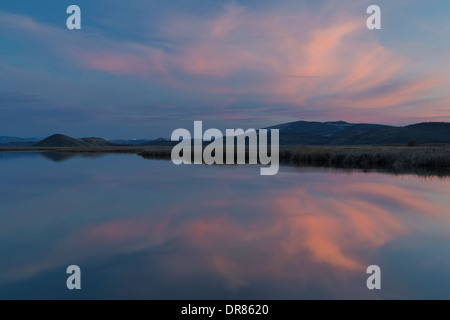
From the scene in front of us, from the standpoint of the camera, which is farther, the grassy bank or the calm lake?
the grassy bank

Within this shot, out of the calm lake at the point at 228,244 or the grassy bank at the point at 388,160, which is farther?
the grassy bank at the point at 388,160

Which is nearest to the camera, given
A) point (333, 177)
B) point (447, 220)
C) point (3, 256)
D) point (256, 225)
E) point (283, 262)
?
point (283, 262)

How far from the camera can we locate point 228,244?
25.7ft

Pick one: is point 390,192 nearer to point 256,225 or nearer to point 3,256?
point 256,225

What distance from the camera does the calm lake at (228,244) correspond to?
18.1 ft

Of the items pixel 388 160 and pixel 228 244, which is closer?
pixel 228 244

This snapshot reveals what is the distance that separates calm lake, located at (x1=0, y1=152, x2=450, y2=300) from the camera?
5520mm

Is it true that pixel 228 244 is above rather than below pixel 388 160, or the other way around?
below

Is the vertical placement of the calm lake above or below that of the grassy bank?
below

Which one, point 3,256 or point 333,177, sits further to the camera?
point 333,177

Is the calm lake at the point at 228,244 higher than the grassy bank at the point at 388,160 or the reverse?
the reverse
